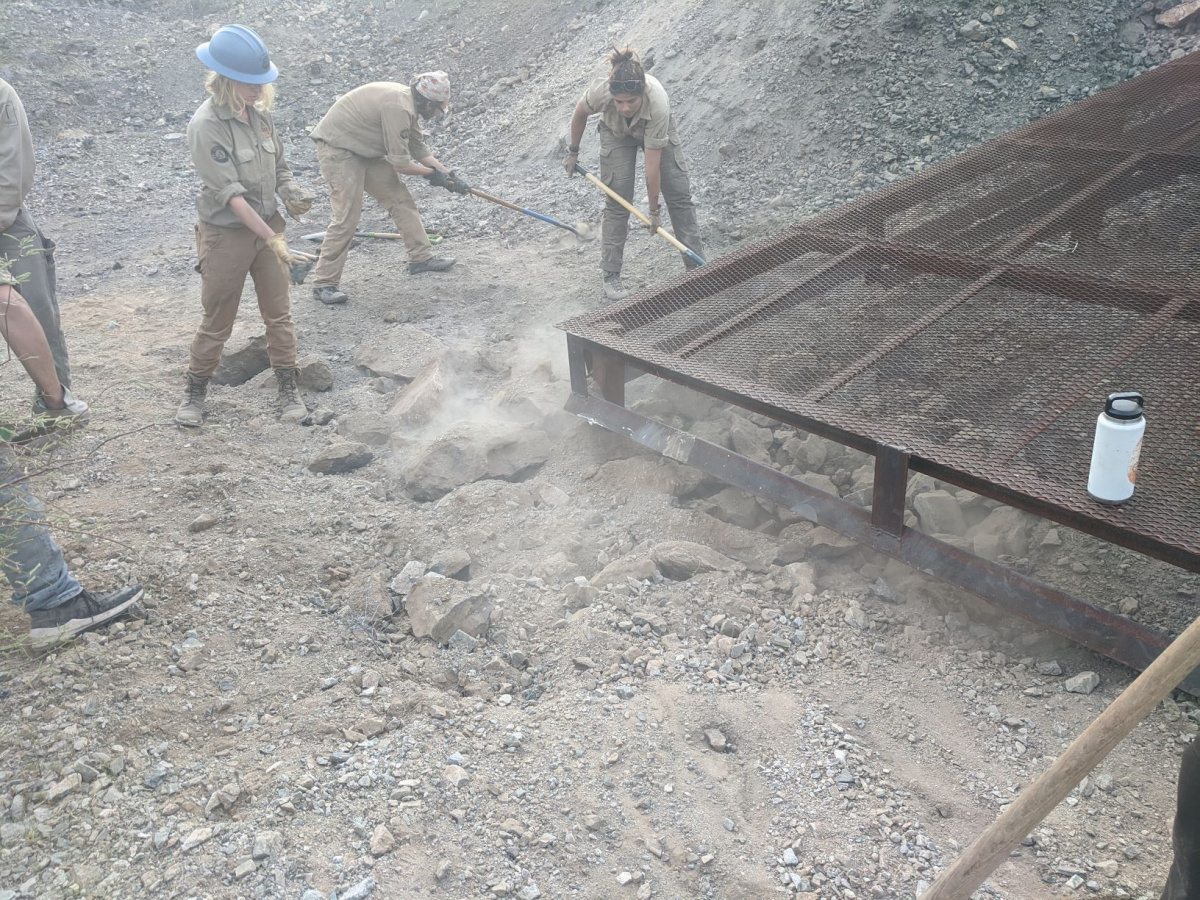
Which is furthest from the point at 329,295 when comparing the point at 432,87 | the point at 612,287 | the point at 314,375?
the point at 612,287

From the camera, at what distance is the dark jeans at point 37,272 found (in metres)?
4.04

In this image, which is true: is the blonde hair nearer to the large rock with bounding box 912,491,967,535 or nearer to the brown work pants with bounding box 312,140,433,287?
the brown work pants with bounding box 312,140,433,287

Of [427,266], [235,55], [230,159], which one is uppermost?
[235,55]

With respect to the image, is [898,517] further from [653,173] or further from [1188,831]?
[653,173]

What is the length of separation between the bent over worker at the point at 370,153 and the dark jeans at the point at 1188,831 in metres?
5.79

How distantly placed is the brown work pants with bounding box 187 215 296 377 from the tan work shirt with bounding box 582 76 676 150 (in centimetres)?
212

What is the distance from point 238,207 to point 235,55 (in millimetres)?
663

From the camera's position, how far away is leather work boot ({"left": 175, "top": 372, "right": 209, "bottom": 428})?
4754mm

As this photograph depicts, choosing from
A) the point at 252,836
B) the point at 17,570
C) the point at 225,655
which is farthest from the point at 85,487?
the point at 252,836

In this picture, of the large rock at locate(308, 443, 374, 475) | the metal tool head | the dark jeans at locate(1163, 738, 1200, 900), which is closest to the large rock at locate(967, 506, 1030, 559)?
the dark jeans at locate(1163, 738, 1200, 900)

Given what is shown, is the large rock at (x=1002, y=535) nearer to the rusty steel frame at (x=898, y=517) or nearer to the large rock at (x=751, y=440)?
the rusty steel frame at (x=898, y=517)

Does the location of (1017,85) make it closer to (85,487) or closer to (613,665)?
(613,665)

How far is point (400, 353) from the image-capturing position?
5.64 metres

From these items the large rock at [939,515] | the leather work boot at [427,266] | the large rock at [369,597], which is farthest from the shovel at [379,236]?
the large rock at [939,515]
